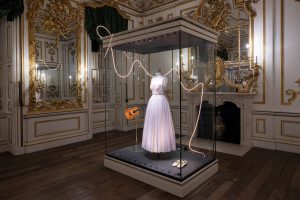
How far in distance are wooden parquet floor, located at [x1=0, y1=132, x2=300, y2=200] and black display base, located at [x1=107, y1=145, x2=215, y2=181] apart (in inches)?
8.7

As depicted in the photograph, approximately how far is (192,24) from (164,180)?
77.4 inches

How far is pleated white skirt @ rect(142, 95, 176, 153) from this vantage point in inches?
121

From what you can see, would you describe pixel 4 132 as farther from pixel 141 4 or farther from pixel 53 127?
pixel 141 4

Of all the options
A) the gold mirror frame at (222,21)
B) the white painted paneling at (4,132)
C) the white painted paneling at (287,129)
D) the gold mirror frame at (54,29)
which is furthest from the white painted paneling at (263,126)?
the white painted paneling at (4,132)

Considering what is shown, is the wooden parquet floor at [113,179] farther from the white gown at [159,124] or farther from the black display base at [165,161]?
the white gown at [159,124]

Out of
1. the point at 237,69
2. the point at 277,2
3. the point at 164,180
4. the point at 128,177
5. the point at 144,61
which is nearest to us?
the point at 164,180

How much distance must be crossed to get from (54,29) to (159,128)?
3217mm

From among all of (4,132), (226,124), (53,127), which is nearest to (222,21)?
(226,124)

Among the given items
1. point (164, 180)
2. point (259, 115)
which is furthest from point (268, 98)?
point (164, 180)

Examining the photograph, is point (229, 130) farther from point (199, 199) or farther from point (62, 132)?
point (62, 132)

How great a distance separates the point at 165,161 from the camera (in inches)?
122

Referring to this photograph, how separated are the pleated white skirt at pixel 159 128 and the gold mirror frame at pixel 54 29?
2.47m

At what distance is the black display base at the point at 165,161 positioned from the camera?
2676mm

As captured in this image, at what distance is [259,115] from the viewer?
4.39 meters
